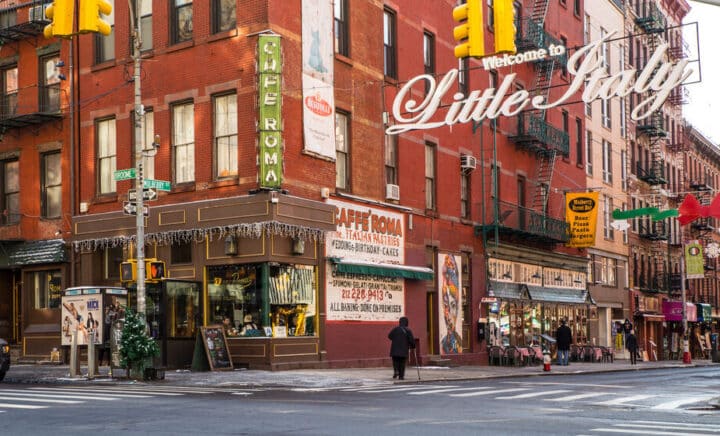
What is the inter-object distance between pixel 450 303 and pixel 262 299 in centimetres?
1148

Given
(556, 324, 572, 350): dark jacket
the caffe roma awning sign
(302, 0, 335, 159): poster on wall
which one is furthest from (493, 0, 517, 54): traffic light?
(556, 324, 572, 350): dark jacket

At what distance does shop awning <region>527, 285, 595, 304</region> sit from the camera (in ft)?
146

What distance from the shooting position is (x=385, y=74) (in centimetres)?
3412

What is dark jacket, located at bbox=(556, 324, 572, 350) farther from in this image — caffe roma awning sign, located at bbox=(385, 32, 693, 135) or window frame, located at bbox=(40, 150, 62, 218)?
window frame, located at bbox=(40, 150, 62, 218)

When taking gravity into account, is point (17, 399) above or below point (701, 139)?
below

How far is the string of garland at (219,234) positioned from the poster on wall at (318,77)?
2516 millimetres

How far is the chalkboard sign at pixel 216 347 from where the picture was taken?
26.8 m

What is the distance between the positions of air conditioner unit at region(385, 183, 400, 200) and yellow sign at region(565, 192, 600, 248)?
1383 cm

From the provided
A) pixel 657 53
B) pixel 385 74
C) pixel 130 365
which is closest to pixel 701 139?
pixel 385 74

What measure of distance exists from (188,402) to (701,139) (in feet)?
221

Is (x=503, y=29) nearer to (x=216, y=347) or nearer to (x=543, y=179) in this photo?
(x=216, y=347)

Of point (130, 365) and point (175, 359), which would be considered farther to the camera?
point (175, 359)

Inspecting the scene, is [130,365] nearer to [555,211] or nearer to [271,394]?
[271,394]

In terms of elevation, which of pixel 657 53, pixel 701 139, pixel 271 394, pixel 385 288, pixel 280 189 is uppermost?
pixel 701 139
